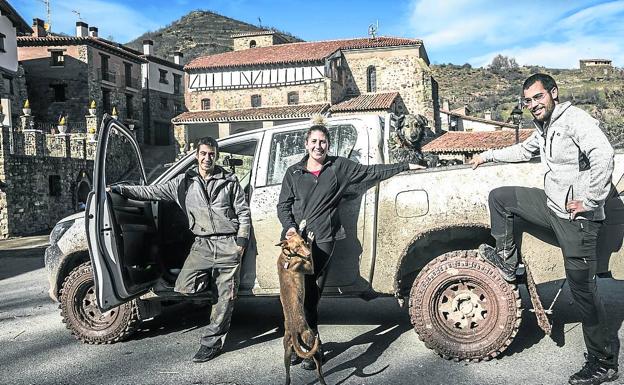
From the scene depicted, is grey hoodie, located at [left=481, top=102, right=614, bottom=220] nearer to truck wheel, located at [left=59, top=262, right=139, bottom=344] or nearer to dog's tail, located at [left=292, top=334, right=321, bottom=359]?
dog's tail, located at [left=292, top=334, right=321, bottom=359]

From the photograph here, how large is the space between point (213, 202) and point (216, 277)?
26.2 inches

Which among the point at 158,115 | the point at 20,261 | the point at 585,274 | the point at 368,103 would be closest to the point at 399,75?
the point at 368,103

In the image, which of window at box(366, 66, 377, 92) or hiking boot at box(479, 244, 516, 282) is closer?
hiking boot at box(479, 244, 516, 282)

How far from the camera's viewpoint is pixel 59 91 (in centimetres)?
4066

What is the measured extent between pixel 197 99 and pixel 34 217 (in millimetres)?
23719

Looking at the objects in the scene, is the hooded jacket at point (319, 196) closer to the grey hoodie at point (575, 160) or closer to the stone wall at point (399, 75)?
the grey hoodie at point (575, 160)

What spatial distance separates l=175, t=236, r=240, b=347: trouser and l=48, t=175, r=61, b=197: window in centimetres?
2023

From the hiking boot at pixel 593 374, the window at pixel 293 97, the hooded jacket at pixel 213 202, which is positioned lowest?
the hiking boot at pixel 593 374

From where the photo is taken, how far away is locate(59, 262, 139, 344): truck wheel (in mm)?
5168

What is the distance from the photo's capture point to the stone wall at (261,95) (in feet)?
131

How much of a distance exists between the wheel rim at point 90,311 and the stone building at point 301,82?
111 feet

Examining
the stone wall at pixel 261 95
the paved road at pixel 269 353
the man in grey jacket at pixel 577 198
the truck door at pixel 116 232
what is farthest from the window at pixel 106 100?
the man in grey jacket at pixel 577 198

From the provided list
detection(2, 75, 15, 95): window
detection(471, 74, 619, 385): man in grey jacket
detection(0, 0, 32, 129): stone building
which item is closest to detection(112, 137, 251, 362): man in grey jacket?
detection(471, 74, 619, 385): man in grey jacket

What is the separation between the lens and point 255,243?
4.82 meters
